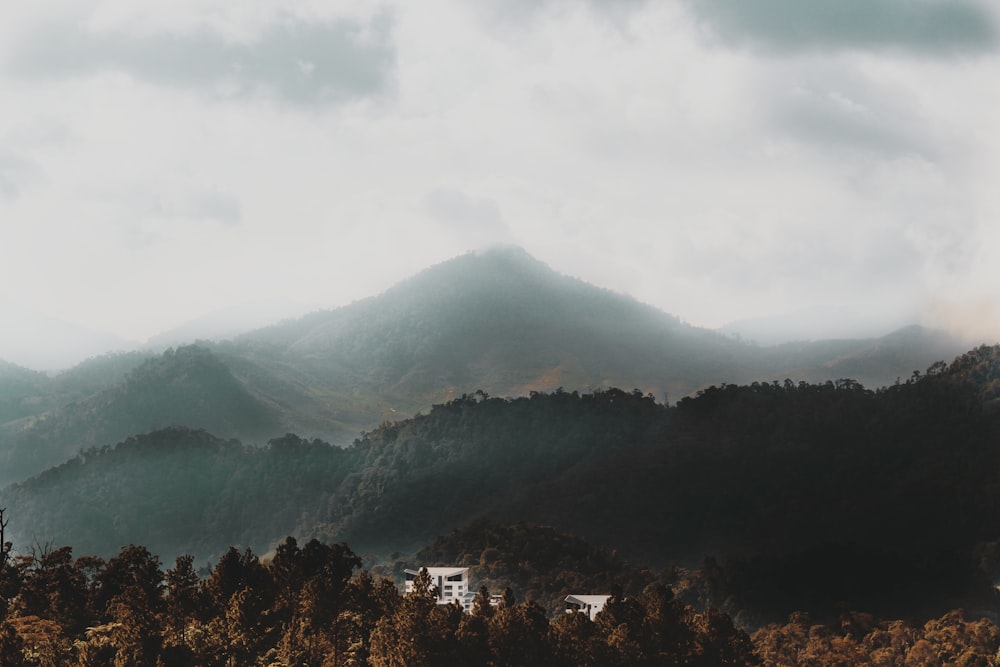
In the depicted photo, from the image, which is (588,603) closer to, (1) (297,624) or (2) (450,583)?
(2) (450,583)

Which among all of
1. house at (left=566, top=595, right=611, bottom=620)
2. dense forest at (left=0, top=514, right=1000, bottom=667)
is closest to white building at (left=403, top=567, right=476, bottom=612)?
house at (left=566, top=595, right=611, bottom=620)

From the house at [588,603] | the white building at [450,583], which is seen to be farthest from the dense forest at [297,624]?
the white building at [450,583]

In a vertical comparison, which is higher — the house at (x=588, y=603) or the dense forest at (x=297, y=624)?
the dense forest at (x=297, y=624)

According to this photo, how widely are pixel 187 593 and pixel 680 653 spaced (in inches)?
1432

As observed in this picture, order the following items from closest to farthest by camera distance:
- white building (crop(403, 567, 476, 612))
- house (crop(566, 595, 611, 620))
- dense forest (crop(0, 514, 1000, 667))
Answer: dense forest (crop(0, 514, 1000, 667)), house (crop(566, 595, 611, 620)), white building (crop(403, 567, 476, 612))

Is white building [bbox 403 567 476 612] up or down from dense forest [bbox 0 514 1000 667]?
down

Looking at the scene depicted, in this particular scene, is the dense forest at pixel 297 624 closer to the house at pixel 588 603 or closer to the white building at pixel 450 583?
the house at pixel 588 603

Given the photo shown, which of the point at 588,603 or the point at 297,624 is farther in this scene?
the point at 588,603

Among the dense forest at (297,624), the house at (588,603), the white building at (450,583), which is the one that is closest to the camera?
the dense forest at (297,624)

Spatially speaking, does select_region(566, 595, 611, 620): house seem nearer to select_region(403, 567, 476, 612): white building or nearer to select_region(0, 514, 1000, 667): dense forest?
select_region(403, 567, 476, 612): white building

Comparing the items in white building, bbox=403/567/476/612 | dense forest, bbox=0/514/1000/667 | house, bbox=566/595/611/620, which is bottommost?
house, bbox=566/595/611/620

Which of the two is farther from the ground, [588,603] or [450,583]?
[450,583]

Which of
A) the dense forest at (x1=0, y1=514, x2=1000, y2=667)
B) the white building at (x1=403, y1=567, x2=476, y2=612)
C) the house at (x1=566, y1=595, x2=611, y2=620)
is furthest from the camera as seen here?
the white building at (x1=403, y1=567, x2=476, y2=612)

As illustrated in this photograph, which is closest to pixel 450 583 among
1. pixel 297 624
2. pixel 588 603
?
pixel 588 603
